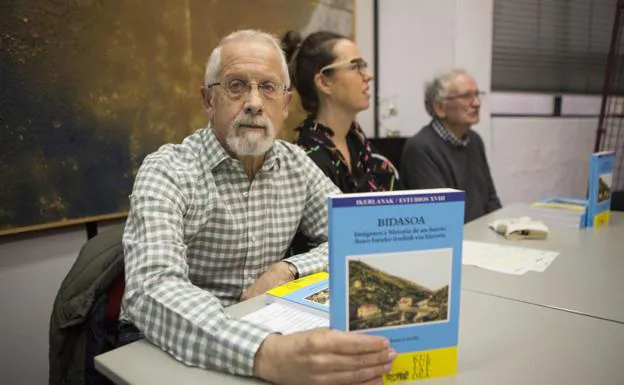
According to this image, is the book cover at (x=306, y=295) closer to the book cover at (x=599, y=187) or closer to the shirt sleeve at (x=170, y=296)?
the shirt sleeve at (x=170, y=296)

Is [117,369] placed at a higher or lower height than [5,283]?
higher

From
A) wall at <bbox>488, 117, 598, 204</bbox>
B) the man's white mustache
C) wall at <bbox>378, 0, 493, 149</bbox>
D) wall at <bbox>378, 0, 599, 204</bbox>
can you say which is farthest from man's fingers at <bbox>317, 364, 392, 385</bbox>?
wall at <bbox>488, 117, 598, 204</bbox>

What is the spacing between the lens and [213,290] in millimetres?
1295

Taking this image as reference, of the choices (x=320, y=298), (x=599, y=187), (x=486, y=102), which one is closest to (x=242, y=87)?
(x=320, y=298)

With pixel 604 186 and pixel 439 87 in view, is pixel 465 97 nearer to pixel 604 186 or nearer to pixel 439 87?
pixel 439 87

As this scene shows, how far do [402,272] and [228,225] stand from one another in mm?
670

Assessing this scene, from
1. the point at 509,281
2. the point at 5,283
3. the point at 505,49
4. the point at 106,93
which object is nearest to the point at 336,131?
the point at 106,93

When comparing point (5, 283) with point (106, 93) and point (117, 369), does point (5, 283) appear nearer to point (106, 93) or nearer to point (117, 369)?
point (106, 93)

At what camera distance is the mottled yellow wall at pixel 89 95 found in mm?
1535

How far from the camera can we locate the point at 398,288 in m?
0.68

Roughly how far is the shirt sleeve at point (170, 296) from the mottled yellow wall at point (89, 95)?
724 millimetres

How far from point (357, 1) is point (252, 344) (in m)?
2.84

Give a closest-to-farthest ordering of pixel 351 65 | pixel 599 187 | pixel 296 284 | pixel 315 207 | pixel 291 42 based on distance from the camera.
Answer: pixel 296 284 < pixel 315 207 < pixel 599 187 < pixel 351 65 < pixel 291 42

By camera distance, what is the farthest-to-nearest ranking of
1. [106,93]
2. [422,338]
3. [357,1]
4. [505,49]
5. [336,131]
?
[505,49] → [357,1] → [336,131] → [106,93] → [422,338]
